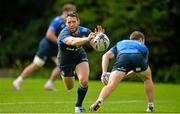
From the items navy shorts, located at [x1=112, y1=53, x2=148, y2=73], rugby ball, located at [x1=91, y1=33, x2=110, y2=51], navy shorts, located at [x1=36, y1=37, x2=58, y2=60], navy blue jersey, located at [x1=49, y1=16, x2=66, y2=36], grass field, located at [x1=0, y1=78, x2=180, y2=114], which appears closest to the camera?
rugby ball, located at [x1=91, y1=33, x2=110, y2=51]

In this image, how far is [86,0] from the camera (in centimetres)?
3647

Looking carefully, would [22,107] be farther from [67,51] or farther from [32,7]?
[32,7]

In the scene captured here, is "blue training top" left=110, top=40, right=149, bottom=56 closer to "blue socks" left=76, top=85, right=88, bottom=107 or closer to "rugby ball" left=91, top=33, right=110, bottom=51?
"blue socks" left=76, top=85, right=88, bottom=107

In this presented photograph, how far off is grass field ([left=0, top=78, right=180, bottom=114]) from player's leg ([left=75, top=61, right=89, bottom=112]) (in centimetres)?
22

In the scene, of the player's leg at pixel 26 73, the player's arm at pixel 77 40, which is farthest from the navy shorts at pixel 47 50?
the player's arm at pixel 77 40

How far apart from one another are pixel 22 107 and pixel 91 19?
67.5ft

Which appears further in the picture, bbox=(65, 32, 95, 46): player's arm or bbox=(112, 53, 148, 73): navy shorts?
bbox=(112, 53, 148, 73): navy shorts

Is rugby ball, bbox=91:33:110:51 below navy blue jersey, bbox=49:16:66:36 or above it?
above

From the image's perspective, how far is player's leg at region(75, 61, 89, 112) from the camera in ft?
48.3

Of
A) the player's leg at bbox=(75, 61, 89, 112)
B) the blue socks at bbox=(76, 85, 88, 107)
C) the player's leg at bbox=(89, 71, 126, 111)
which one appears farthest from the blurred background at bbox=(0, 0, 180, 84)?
the player's leg at bbox=(89, 71, 126, 111)

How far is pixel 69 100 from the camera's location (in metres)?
17.9

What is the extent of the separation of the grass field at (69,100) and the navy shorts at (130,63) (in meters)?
0.80

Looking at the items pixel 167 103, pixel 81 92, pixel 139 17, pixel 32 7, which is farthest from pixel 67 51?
pixel 32 7

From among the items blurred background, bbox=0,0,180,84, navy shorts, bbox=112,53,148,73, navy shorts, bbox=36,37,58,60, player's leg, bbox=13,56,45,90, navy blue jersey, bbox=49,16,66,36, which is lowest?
blurred background, bbox=0,0,180,84
